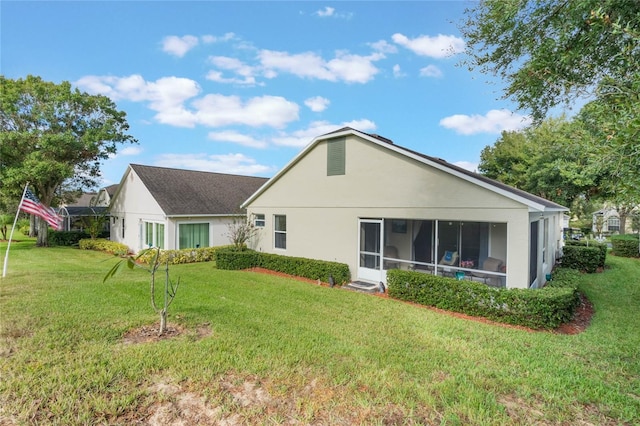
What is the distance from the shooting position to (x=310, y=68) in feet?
44.0

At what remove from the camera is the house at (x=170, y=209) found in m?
18.0

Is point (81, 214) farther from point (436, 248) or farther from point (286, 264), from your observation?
point (436, 248)

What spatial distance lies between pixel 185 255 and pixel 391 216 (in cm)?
1212

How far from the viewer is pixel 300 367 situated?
4.62 m

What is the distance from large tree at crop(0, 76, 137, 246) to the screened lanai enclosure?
20388 mm

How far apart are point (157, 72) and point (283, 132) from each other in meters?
10.1

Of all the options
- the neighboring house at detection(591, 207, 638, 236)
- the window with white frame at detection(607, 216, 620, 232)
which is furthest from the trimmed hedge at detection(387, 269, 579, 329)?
the window with white frame at detection(607, 216, 620, 232)

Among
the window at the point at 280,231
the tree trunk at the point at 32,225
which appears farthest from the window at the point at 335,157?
the tree trunk at the point at 32,225

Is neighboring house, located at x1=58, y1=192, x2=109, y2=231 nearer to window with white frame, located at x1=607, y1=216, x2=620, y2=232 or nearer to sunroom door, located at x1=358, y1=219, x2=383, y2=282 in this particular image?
sunroom door, located at x1=358, y1=219, x2=383, y2=282

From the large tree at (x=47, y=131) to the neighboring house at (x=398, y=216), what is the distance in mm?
14875

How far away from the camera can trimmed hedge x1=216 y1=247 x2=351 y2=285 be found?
458 inches

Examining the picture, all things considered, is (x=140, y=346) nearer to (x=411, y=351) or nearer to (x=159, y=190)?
(x=411, y=351)

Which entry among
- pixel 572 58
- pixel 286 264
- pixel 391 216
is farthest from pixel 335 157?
pixel 572 58

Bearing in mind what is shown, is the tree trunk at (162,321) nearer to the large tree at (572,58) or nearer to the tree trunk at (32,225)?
the large tree at (572,58)
